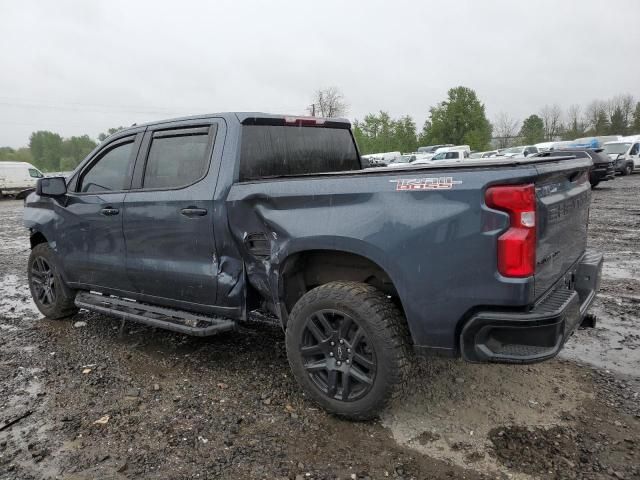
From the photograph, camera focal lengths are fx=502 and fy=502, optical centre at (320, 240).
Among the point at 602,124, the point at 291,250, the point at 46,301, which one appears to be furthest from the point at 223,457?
the point at 602,124

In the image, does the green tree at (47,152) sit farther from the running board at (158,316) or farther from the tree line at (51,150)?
the running board at (158,316)

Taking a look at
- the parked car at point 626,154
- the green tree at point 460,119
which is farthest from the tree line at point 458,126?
the parked car at point 626,154

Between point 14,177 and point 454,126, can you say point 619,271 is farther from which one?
point 454,126

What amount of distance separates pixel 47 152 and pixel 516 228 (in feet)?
302

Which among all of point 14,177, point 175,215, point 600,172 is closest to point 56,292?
point 175,215

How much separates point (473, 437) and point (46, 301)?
4.58 m

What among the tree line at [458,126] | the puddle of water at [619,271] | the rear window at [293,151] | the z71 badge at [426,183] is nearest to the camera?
the z71 badge at [426,183]

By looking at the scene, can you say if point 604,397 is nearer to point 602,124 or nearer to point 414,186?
point 414,186

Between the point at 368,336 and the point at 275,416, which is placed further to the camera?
the point at 275,416

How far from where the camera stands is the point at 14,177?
27922 mm

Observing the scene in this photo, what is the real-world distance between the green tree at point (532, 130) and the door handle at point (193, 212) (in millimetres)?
71654

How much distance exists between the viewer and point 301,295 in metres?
3.51

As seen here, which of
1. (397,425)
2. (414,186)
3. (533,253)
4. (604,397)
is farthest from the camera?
(604,397)

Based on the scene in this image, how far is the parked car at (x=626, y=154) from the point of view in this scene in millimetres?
25653
